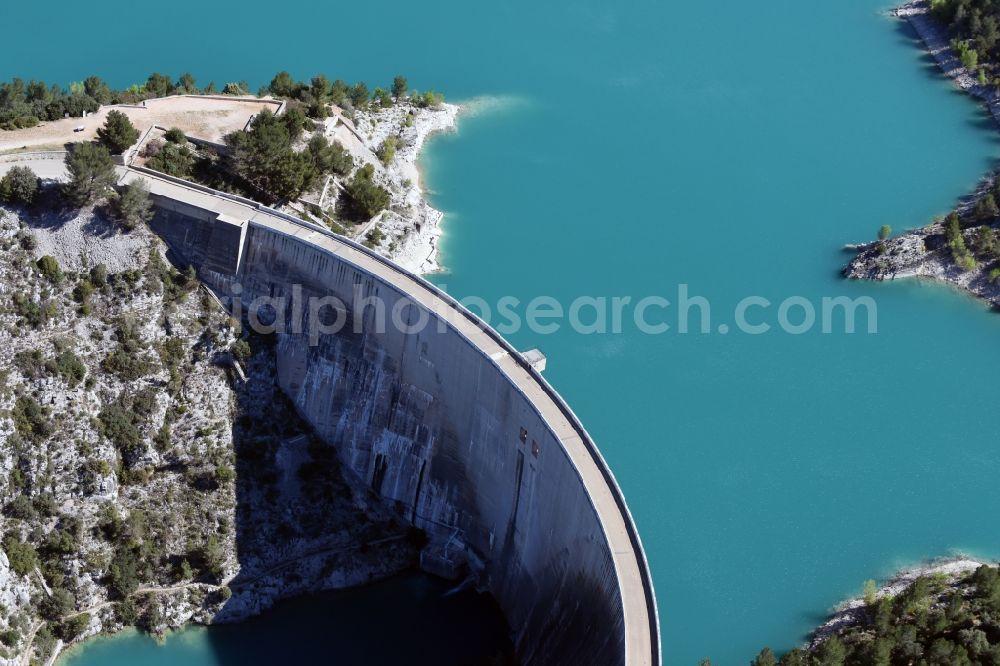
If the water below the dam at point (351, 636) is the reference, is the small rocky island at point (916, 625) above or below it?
above

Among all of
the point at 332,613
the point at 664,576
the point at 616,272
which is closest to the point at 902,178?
the point at 616,272

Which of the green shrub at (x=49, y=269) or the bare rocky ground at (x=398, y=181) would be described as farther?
the bare rocky ground at (x=398, y=181)

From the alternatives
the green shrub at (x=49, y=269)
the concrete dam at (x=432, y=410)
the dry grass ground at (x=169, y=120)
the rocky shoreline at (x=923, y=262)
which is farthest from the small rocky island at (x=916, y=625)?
the dry grass ground at (x=169, y=120)

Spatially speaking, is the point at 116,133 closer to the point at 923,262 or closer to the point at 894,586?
the point at 894,586

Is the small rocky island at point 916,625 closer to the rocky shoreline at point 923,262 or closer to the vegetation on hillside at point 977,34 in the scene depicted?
the rocky shoreline at point 923,262

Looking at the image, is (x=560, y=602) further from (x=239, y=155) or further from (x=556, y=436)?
(x=239, y=155)

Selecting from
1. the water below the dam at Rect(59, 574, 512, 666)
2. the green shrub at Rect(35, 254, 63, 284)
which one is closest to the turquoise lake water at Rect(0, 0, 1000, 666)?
the water below the dam at Rect(59, 574, 512, 666)

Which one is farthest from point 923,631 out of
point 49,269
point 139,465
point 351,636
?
point 49,269
